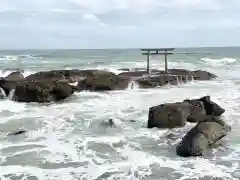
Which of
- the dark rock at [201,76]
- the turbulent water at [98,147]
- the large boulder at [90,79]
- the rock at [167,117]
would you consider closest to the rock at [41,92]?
the turbulent water at [98,147]

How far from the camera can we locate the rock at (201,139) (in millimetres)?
9133

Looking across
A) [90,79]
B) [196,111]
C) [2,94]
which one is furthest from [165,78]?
[196,111]

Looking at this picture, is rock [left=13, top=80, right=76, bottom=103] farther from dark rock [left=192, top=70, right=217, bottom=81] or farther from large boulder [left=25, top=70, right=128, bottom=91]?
dark rock [left=192, top=70, right=217, bottom=81]

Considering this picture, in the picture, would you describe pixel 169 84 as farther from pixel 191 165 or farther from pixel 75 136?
pixel 191 165

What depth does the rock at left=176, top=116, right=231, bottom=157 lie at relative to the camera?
913cm

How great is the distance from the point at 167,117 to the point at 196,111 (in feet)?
5.29

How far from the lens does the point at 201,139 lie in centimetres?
944

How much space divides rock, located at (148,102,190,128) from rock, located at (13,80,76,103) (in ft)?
24.0

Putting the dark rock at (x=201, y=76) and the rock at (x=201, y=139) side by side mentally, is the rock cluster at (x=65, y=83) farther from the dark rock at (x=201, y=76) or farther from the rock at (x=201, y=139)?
the rock at (x=201, y=139)

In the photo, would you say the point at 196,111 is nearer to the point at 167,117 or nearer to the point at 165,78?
the point at 167,117

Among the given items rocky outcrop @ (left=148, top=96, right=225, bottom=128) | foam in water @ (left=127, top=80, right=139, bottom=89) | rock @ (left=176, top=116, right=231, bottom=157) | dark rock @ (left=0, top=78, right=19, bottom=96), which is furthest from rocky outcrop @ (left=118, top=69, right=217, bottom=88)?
rock @ (left=176, top=116, right=231, bottom=157)

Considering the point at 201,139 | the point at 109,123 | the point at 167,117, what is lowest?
the point at 109,123

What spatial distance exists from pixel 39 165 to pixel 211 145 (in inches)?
170

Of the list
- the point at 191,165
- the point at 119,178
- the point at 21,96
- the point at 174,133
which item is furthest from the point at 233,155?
the point at 21,96
